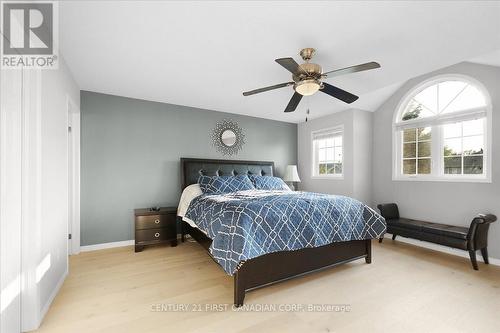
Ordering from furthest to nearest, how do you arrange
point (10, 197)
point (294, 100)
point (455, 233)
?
point (455, 233), point (294, 100), point (10, 197)

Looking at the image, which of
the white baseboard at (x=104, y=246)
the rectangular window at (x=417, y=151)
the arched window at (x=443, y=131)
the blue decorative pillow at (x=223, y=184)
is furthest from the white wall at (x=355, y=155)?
the white baseboard at (x=104, y=246)

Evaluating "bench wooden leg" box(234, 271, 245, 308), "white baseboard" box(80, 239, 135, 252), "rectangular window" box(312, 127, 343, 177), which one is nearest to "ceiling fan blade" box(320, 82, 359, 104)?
"bench wooden leg" box(234, 271, 245, 308)

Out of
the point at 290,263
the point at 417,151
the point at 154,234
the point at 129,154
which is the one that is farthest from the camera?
the point at 417,151

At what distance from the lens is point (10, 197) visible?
1.51 m

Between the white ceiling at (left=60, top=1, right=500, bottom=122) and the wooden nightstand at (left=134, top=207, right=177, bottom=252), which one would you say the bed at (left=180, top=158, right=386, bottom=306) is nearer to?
the wooden nightstand at (left=134, top=207, right=177, bottom=252)

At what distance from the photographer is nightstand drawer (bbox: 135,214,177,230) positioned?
3295 millimetres

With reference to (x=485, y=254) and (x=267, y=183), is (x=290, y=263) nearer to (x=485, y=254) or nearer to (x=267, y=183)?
(x=267, y=183)

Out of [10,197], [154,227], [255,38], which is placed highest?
[255,38]

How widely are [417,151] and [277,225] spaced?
321 cm

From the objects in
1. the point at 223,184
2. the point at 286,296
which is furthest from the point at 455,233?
the point at 223,184

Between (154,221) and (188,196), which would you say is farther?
(188,196)

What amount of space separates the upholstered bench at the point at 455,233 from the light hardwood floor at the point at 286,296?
0.88 feet

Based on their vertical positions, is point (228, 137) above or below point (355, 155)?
above

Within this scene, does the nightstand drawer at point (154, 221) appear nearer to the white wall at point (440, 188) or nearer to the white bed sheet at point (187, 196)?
the white bed sheet at point (187, 196)
